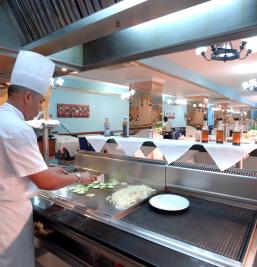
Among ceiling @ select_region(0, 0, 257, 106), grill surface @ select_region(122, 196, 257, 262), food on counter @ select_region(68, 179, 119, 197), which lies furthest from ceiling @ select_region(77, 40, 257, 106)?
grill surface @ select_region(122, 196, 257, 262)

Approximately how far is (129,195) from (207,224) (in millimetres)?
481

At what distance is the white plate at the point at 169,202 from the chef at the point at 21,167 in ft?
1.51

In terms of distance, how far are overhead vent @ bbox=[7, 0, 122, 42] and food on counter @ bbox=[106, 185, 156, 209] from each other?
1085 mm

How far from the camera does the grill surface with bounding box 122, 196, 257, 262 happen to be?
85 centimetres

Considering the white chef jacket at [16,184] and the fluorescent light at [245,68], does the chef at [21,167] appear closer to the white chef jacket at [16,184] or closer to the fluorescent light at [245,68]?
the white chef jacket at [16,184]

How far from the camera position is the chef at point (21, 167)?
0.96 m

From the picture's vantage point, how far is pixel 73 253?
110 centimetres

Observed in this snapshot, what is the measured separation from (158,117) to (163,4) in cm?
394

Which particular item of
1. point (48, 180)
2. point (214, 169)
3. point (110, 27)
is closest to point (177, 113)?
point (214, 169)

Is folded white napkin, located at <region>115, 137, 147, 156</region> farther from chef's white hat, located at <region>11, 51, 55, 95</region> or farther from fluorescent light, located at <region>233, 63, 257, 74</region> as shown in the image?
fluorescent light, located at <region>233, 63, 257, 74</region>

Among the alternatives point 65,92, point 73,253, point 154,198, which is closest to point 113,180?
point 154,198

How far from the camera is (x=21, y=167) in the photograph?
0.96 metres

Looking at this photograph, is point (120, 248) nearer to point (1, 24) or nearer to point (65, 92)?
point (1, 24)

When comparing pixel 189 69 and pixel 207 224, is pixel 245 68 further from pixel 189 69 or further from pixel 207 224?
pixel 207 224
